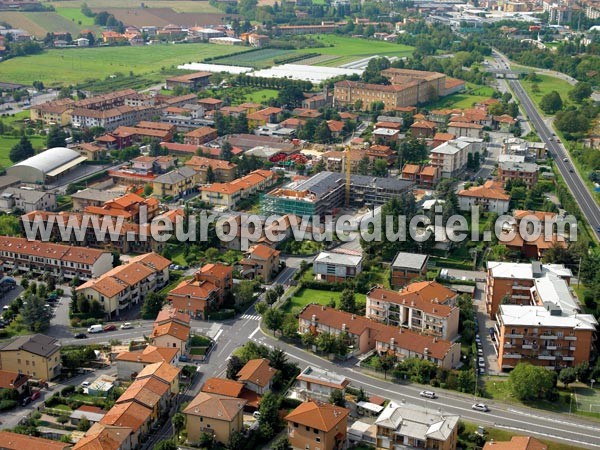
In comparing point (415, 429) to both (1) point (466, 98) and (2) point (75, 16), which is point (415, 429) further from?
(2) point (75, 16)

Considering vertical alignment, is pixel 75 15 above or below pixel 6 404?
above

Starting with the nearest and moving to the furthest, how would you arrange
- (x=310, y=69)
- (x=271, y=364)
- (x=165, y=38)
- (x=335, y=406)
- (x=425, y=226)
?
(x=335, y=406) → (x=271, y=364) → (x=425, y=226) → (x=310, y=69) → (x=165, y=38)

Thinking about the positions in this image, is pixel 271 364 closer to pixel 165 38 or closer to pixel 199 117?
pixel 199 117

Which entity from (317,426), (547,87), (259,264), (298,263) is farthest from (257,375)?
(547,87)

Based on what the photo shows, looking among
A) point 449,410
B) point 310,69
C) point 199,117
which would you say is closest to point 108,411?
point 449,410

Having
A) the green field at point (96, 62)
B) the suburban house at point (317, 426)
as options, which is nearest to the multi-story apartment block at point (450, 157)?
the suburban house at point (317, 426)

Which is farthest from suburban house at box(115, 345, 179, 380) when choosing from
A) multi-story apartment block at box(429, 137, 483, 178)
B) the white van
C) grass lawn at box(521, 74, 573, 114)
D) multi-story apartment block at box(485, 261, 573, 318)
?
grass lawn at box(521, 74, 573, 114)

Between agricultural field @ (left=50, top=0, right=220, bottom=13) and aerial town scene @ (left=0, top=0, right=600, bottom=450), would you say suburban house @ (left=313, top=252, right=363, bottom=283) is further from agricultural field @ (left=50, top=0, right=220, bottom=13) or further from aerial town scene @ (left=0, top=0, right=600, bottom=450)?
agricultural field @ (left=50, top=0, right=220, bottom=13)
